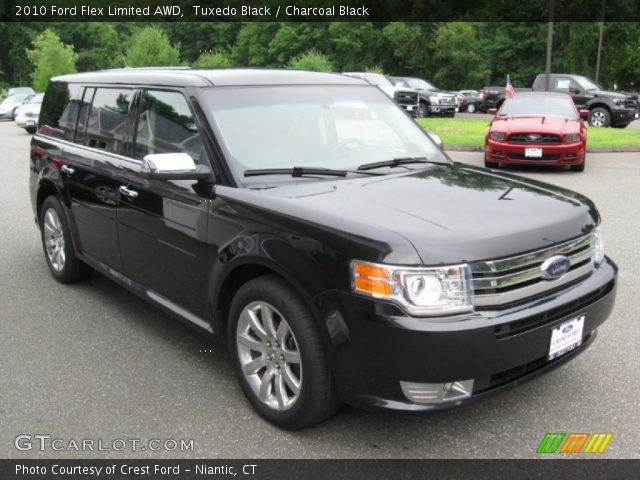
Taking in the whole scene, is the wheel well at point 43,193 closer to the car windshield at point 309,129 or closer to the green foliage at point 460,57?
the car windshield at point 309,129

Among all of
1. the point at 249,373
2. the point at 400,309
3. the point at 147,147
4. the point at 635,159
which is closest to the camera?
the point at 400,309

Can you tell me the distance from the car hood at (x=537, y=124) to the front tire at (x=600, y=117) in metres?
11.9

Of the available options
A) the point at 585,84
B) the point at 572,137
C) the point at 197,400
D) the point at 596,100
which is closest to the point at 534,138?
the point at 572,137

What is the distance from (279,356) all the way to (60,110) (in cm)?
349

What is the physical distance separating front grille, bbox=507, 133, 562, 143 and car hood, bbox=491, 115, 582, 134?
7 centimetres

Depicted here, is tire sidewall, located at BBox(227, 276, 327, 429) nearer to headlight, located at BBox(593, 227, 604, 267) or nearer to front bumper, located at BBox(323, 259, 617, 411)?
front bumper, located at BBox(323, 259, 617, 411)

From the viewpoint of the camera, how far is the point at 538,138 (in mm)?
12180

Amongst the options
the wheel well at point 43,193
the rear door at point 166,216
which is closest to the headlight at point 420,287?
the rear door at point 166,216

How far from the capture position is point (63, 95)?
18.3 ft

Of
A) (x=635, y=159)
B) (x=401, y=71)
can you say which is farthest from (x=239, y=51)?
(x=635, y=159)

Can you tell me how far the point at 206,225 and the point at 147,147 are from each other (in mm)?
970

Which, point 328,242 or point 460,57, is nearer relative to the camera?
point 328,242

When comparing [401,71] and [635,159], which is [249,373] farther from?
[401,71]

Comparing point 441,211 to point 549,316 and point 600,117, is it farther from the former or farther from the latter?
point 600,117
